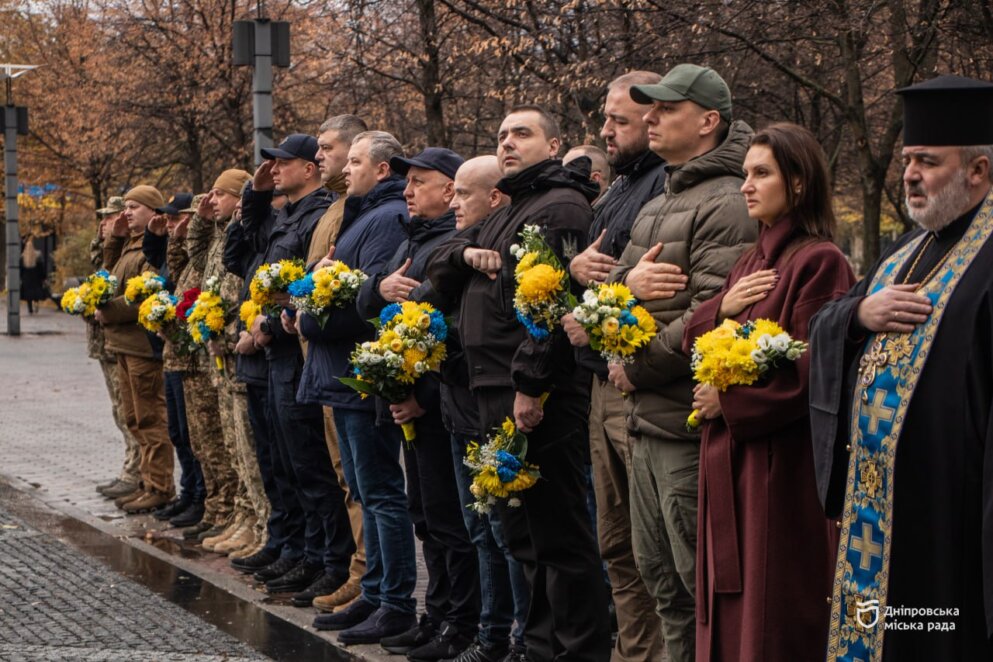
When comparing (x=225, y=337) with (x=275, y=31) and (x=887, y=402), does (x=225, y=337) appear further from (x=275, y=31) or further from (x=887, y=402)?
(x=887, y=402)

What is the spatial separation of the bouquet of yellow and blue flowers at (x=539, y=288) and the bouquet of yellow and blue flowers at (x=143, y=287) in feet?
18.7

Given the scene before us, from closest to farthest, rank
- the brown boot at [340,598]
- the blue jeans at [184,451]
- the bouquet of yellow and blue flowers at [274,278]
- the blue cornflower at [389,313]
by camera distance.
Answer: the blue cornflower at [389,313], the brown boot at [340,598], the bouquet of yellow and blue flowers at [274,278], the blue jeans at [184,451]

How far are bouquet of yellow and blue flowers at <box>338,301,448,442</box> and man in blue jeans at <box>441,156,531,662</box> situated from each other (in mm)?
100

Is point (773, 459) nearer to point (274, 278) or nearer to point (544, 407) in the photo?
point (544, 407)

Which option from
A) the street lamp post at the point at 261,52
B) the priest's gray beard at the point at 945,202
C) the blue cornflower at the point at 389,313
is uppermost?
the street lamp post at the point at 261,52

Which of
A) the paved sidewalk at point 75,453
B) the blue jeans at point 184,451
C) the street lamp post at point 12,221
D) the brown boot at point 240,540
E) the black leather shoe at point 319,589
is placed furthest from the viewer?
the street lamp post at point 12,221

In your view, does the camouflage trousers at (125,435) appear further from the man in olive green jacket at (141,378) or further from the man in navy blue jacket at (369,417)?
the man in navy blue jacket at (369,417)

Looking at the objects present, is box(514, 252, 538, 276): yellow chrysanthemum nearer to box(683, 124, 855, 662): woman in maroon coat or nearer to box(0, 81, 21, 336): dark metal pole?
box(683, 124, 855, 662): woman in maroon coat

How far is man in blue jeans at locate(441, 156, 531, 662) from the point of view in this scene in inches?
274

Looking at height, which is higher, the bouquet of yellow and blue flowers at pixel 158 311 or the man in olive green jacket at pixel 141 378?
the bouquet of yellow and blue flowers at pixel 158 311

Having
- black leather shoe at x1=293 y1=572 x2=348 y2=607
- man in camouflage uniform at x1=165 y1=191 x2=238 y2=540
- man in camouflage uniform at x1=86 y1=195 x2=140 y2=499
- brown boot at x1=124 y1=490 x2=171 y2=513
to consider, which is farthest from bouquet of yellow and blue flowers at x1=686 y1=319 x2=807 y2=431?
man in camouflage uniform at x1=86 y1=195 x2=140 y2=499

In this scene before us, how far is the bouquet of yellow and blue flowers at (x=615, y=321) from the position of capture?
538cm

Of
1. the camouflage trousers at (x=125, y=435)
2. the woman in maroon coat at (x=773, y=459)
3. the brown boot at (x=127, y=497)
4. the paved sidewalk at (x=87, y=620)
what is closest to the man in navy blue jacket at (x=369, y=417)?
the paved sidewalk at (x=87, y=620)

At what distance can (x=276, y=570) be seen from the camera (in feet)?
30.5
